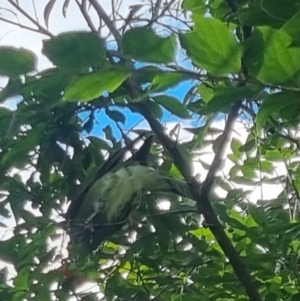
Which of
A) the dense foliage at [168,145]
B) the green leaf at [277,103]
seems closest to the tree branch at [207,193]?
the dense foliage at [168,145]

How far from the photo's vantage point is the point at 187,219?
1.05 m

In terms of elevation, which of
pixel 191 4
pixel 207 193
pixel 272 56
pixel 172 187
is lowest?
pixel 272 56

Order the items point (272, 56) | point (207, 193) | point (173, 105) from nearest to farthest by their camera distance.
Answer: point (272, 56) → point (173, 105) → point (207, 193)

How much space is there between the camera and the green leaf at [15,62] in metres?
0.53

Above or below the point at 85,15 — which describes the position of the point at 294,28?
below

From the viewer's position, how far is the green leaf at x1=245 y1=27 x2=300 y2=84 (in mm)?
447

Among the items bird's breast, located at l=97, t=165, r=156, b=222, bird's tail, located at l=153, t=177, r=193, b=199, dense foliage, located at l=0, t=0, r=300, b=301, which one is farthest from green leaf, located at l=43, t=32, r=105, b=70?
bird's breast, located at l=97, t=165, r=156, b=222

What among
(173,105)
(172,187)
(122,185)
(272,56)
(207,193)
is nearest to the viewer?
(272,56)

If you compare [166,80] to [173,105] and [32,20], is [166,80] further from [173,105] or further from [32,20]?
[32,20]

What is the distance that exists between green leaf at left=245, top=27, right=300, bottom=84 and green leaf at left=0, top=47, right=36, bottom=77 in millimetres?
164

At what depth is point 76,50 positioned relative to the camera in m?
0.49

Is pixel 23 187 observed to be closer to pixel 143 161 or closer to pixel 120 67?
pixel 143 161

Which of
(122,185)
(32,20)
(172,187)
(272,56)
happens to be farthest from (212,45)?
(122,185)

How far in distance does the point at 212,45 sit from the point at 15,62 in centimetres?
16
